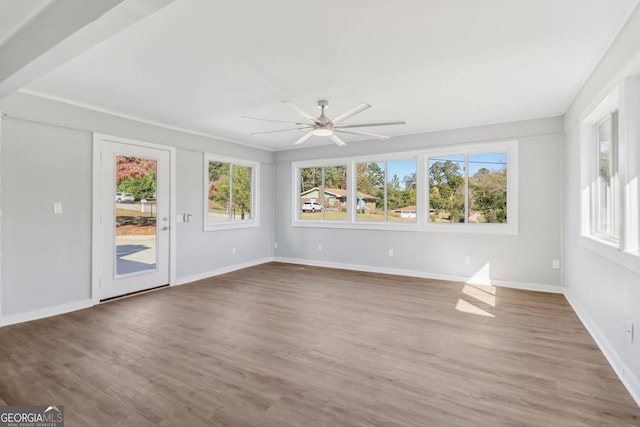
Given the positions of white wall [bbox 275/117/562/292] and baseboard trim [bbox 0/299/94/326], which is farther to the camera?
white wall [bbox 275/117/562/292]

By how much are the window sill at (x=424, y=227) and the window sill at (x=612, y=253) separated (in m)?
1.53

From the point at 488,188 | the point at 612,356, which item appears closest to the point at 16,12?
the point at 612,356

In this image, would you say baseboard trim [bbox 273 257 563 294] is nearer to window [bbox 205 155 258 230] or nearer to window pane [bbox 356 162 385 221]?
window pane [bbox 356 162 385 221]

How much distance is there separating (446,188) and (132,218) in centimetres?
502

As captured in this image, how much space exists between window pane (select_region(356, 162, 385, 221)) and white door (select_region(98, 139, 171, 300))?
350 centimetres

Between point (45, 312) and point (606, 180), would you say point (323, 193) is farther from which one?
point (45, 312)

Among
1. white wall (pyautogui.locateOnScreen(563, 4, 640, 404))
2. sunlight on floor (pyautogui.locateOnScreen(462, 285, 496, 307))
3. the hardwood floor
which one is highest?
white wall (pyautogui.locateOnScreen(563, 4, 640, 404))

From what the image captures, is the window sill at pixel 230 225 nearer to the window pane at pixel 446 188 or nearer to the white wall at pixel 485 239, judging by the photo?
the white wall at pixel 485 239

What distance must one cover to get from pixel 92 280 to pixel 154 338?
176 centimetres

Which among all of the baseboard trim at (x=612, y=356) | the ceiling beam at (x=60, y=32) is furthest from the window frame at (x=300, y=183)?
the ceiling beam at (x=60, y=32)

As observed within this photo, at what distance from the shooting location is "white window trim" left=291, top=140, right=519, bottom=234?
4.96 metres

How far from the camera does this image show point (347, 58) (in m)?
2.77

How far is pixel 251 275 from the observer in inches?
232

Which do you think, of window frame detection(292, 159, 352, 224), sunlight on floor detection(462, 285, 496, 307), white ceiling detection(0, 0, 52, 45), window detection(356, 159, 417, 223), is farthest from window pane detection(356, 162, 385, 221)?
white ceiling detection(0, 0, 52, 45)
